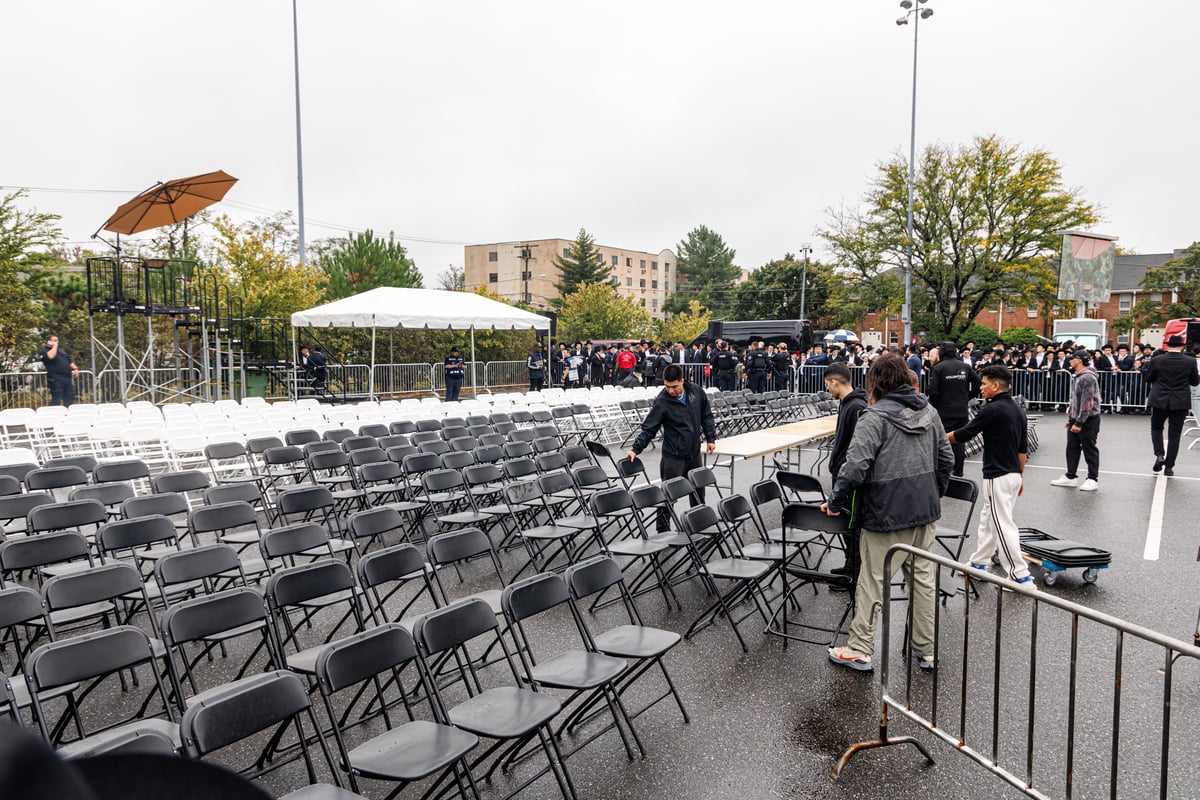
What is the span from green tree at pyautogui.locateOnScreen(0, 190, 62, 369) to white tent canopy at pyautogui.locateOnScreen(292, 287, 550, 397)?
8.79 m

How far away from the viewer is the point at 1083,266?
89.8 ft

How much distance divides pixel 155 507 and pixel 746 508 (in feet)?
14.8

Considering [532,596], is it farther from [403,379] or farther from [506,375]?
[506,375]

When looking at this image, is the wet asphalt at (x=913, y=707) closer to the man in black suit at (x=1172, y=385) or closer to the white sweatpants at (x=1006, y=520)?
the white sweatpants at (x=1006, y=520)

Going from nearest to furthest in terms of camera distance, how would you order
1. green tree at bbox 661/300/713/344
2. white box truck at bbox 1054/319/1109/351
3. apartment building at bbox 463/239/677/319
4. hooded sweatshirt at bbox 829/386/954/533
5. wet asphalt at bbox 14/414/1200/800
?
wet asphalt at bbox 14/414/1200/800 → hooded sweatshirt at bbox 829/386/954/533 → white box truck at bbox 1054/319/1109/351 → green tree at bbox 661/300/713/344 → apartment building at bbox 463/239/677/319

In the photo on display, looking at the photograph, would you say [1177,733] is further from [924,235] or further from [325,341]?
[924,235]

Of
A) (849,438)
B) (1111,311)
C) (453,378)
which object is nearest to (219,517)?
(849,438)

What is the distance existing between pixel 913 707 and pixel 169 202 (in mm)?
13483

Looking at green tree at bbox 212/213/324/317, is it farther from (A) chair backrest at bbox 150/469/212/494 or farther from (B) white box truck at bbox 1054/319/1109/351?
(B) white box truck at bbox 1054/319/1109/351

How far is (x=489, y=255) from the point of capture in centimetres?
7756

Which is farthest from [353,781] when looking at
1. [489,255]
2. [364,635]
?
[489,255]

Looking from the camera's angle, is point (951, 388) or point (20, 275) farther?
point (20, 275)

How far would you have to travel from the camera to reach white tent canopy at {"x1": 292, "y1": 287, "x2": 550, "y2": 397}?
563 inches

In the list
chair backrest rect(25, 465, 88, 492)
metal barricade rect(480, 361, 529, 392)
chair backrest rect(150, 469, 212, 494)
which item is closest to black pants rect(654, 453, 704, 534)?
chair backrest rect(150, 469, 212, 494)
